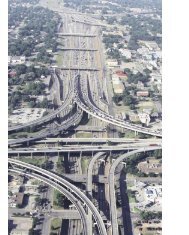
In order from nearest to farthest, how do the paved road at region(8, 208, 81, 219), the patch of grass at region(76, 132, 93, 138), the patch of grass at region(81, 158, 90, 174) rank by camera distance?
the paved road at region(8, 208, 81, 219) → the patch of grass at region(81, 158, 90, 174) → the patch of grass at region(76, 132, 93, 138)

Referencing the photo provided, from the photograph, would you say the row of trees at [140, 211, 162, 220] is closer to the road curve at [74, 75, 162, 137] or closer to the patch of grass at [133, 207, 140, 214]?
the patch of grass at [133, 207, 140, 214]

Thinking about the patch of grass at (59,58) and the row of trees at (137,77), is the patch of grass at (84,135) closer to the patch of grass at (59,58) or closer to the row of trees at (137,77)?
the row of trees at (137,77)

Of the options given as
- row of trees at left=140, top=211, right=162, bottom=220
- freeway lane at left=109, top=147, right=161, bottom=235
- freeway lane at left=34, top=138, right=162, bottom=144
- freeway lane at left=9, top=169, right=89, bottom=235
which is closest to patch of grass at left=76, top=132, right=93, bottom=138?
freeway lane at left=34, top=138, right=162, bottom=144

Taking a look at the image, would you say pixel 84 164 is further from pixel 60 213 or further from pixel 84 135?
pixel 60 213

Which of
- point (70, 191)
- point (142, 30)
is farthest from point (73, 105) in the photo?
point (142, 30)

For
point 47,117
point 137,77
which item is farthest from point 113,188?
point 137,77

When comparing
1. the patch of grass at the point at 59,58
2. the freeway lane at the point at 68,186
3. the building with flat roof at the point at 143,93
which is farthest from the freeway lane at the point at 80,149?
the patch of grass at the point at 59,58
